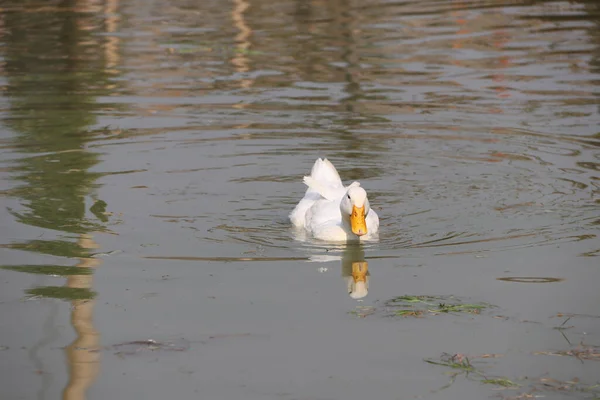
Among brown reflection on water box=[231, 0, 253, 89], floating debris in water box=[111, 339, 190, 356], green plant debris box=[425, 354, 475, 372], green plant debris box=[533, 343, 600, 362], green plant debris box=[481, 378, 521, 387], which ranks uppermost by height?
green plant debris box=[481, 378, 521, 387]

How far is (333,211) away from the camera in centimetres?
947

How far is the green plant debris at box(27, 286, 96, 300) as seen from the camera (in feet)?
25.1

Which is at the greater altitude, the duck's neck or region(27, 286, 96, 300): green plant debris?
region(27, 286, 96, 300): green plant debris

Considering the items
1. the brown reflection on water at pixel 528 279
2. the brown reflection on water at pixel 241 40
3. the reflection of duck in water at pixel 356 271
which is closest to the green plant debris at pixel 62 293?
the reflection of duck in water at pixel 356 271

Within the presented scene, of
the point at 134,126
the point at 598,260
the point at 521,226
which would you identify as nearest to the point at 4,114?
the point at 134,126

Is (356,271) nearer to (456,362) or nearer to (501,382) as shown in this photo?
(456,362)

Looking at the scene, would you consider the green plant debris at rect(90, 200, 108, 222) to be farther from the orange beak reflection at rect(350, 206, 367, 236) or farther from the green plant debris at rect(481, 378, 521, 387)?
the green plant debris at rect(481, 378, 521, 387)

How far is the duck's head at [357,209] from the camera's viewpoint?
8820 mm

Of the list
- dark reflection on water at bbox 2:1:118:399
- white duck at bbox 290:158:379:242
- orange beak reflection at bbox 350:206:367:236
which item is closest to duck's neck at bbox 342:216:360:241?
white duck at bbox 290:158:379:242

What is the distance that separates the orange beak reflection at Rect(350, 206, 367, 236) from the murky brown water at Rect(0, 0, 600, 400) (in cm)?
18

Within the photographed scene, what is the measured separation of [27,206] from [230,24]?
13.2 m

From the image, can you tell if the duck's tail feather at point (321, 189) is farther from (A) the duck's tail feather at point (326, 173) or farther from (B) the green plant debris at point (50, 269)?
(B) the green plant debris at point (50, 269)

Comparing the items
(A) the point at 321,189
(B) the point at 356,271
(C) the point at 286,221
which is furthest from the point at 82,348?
(A) the point at 321,189

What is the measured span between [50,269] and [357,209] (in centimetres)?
233
